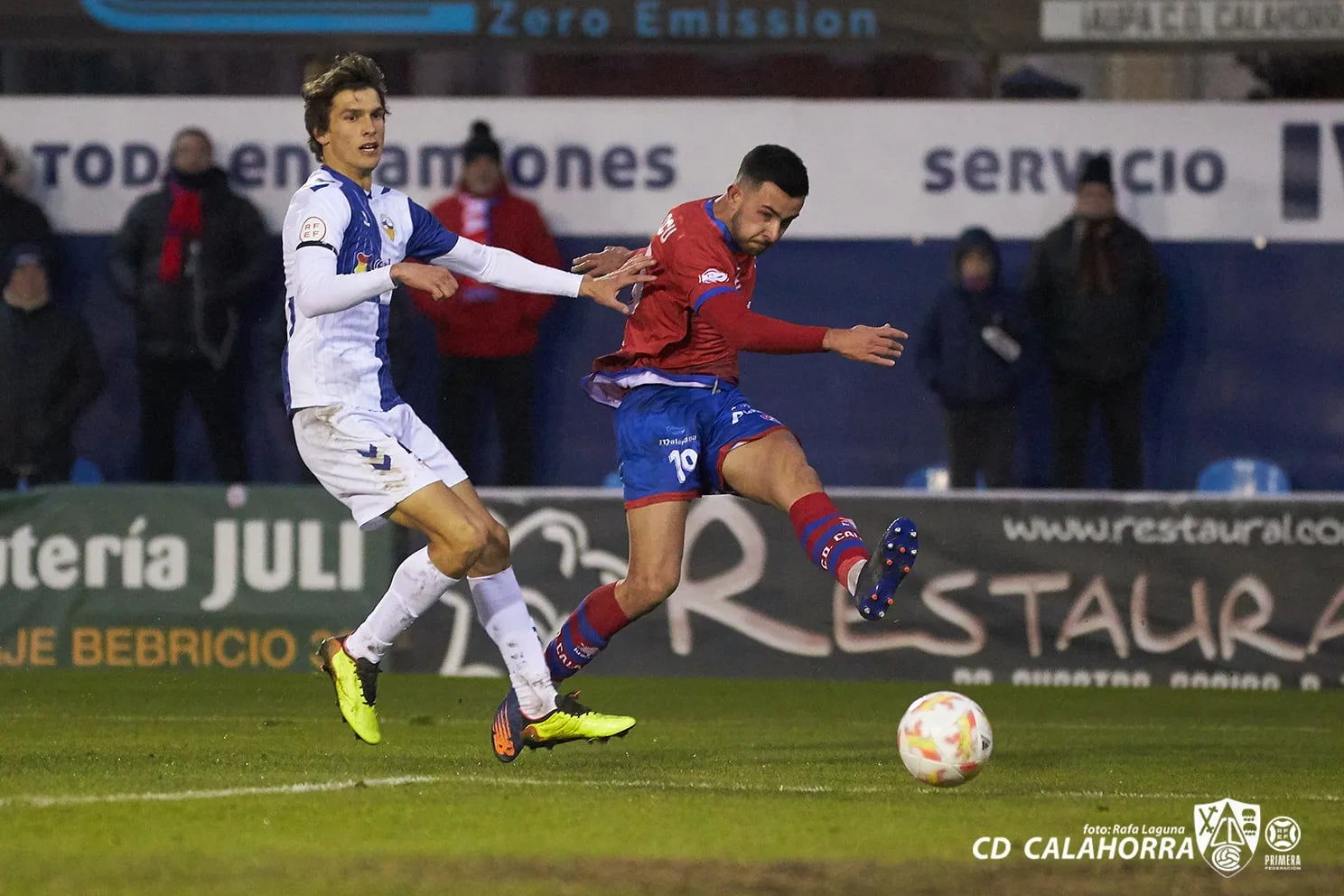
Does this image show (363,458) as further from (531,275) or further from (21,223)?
(21,223)

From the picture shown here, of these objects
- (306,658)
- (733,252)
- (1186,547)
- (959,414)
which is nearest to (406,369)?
(306,658)

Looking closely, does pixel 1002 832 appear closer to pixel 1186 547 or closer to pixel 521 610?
pixel 521 610

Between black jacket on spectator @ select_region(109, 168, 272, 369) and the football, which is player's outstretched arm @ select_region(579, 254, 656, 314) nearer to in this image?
the football

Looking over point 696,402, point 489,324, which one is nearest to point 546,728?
point 696,402

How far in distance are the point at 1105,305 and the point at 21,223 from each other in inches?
240

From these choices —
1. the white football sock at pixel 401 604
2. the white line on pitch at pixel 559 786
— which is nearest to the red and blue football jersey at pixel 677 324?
the white football sock at pixel 401 604

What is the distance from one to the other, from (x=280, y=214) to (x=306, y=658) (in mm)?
3029

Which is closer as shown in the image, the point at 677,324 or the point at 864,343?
the point at 864,343

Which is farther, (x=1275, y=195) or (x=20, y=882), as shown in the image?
(x=1275, y=195)

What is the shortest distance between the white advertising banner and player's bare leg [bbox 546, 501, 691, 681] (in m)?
5.64

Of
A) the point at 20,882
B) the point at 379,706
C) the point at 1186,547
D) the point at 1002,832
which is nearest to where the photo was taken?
the point at 20,882

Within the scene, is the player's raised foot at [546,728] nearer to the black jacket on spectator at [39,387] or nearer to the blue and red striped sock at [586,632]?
the blue and red striped sock at [586,632]

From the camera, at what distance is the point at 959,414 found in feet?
41.0

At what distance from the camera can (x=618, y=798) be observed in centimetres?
632
